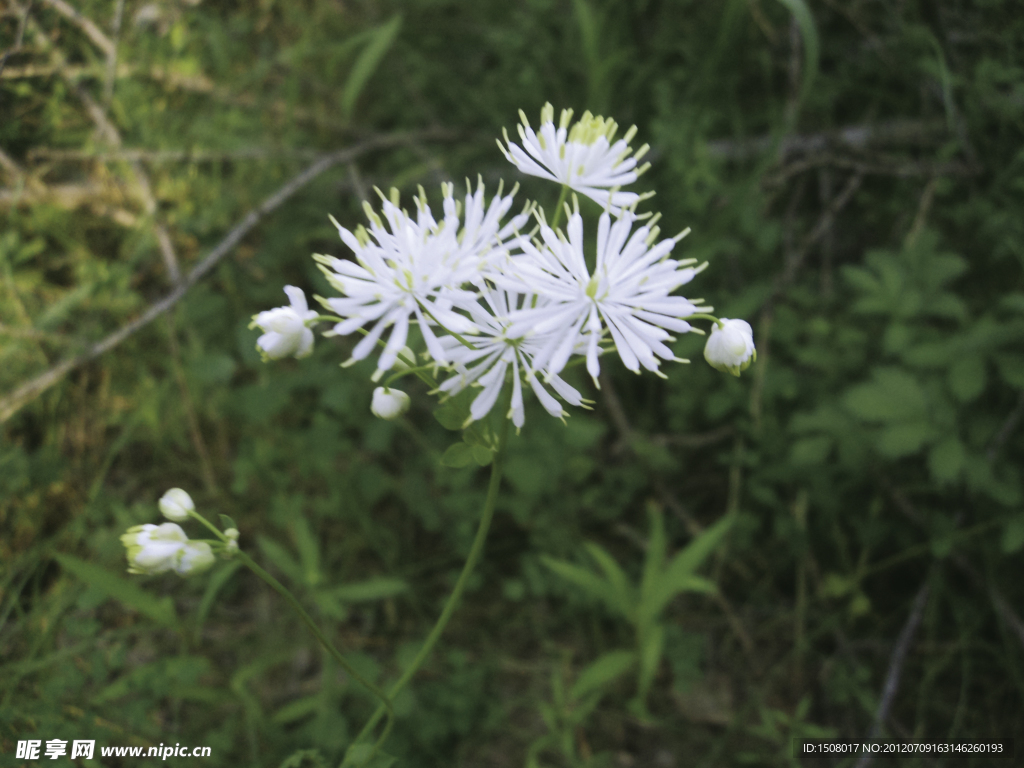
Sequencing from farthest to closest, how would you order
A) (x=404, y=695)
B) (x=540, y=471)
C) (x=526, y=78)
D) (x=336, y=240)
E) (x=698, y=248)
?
1. (x=336, y=240)
2. (x=526, y=78)
3. (x=698, y=248)
4. (x=540, y=471)
5. (x=404, y=695)

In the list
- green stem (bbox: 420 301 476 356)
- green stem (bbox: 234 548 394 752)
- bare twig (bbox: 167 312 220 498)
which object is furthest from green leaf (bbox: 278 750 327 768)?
bare twig (bbox: 167 312 220 498)

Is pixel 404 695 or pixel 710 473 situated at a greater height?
pixel 710 473

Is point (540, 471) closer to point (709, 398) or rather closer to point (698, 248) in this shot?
point (709, 398)

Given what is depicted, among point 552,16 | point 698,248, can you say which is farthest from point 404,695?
point 552,16

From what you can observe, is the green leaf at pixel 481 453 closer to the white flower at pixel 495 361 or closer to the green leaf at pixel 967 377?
the white flower at pixel 495 361

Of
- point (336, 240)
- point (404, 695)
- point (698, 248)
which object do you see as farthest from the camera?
point (336, 240)

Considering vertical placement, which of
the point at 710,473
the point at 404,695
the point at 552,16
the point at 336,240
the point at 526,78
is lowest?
the point at 404,695

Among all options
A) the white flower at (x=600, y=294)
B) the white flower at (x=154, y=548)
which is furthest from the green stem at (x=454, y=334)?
the white flower at (x=154, y=548)
